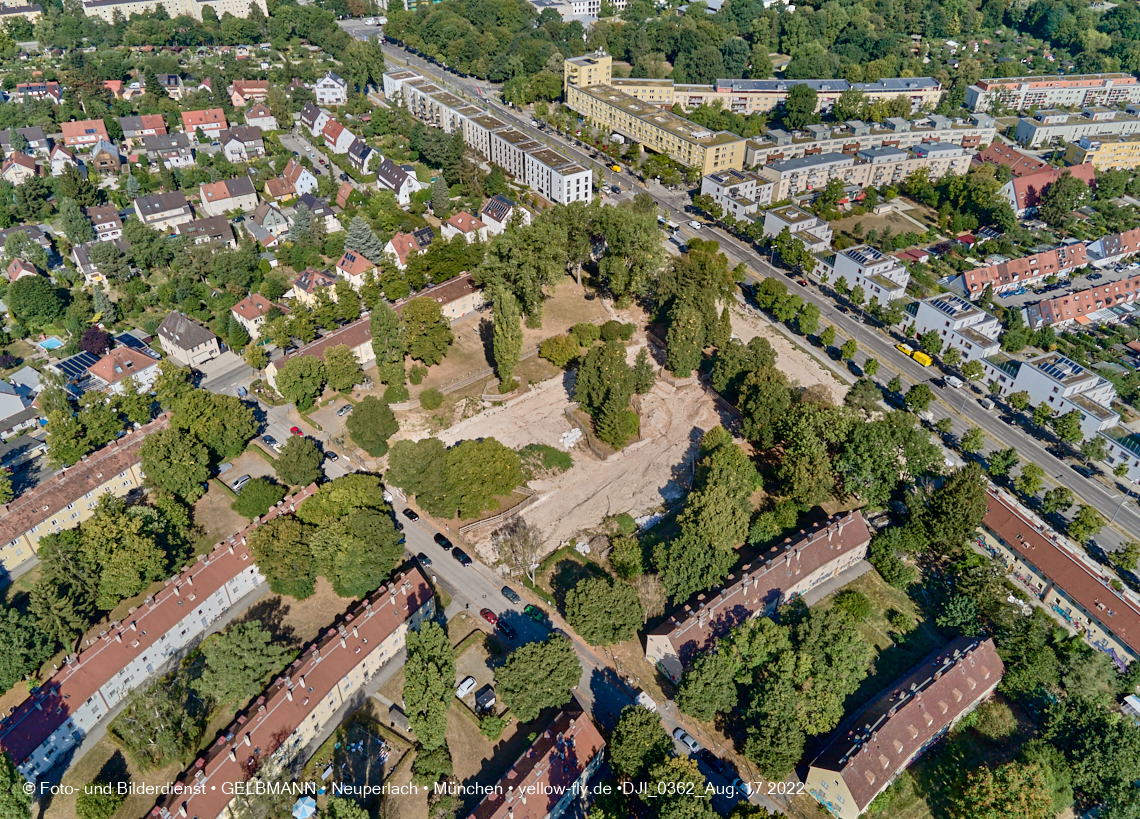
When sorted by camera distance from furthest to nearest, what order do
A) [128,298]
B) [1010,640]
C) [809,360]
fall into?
[128,298] → [809,360] → [1010,640]

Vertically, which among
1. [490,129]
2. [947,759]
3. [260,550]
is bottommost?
[947,759]

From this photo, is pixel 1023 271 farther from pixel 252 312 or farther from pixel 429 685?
pixel 252 312

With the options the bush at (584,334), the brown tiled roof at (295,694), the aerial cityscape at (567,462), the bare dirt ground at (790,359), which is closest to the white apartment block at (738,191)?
the aerial cityscape at (567,462)

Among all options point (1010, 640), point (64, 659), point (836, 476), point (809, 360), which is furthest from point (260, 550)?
point (809, 360)

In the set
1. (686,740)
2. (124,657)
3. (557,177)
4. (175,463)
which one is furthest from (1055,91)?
(124,657)

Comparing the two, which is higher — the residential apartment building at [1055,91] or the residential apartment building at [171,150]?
the residential apartment building at [1055,91]

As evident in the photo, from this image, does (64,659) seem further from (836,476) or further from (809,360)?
(809,360)

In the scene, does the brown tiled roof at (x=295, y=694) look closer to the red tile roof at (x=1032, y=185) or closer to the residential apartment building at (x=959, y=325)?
the residential apartment building at (x=959, y=325)
